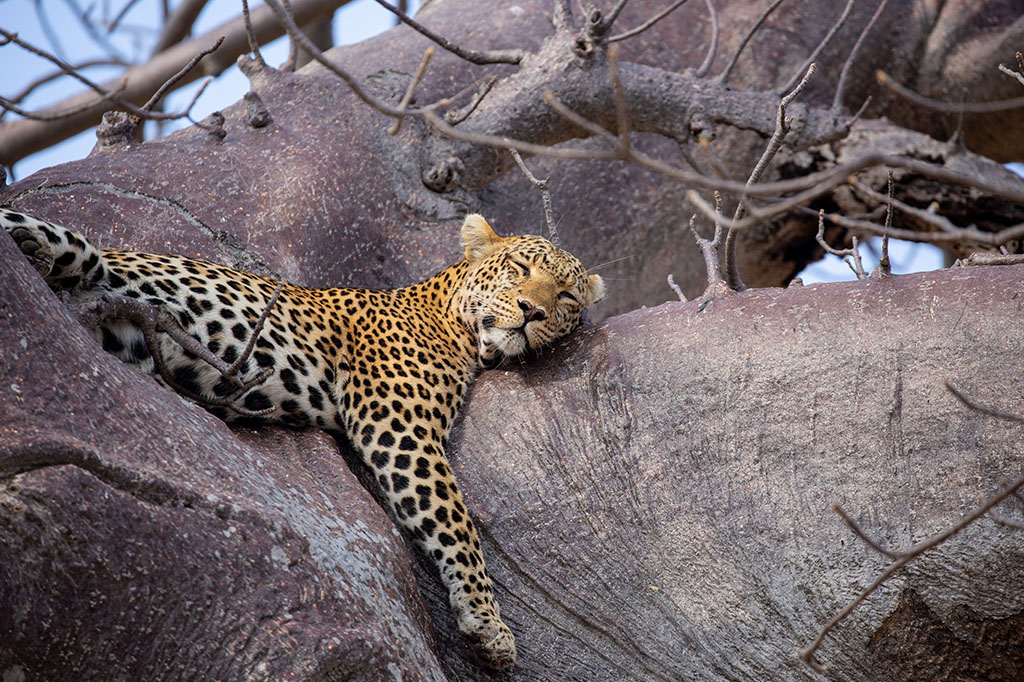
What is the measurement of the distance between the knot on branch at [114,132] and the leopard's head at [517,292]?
6.91 feet

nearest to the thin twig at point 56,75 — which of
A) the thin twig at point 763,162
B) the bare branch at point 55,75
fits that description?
the bare branch at point 55,75

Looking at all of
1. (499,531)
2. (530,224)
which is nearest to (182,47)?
(530,224)

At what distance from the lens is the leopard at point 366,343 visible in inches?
165

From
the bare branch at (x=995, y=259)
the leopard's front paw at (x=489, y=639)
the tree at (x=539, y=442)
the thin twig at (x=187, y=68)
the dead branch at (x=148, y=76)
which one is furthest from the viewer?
the dead branch at (x=148, y=76)

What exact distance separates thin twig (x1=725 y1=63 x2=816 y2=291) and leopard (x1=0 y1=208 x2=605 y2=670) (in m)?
0.93

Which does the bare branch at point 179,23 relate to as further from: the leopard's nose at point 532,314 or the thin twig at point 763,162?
the thin twig at point 763,162

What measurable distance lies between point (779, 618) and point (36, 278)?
323 centimetres

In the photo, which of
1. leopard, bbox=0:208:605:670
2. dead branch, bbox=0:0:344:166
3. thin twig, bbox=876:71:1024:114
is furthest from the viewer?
dead branch, bbox=0:0:344:166

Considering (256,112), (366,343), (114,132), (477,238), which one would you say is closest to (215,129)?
(256,112)

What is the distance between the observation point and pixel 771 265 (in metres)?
9.38

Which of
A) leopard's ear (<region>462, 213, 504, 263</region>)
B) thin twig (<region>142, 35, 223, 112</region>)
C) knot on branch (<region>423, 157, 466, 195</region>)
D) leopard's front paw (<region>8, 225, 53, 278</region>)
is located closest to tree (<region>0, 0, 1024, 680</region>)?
knot on branch (<region>423, 157, 466, 195</region>)

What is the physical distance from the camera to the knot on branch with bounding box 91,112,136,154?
6.22 meters

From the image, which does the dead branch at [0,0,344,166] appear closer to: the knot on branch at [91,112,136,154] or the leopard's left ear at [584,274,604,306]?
the knot on branch at [91,112,136,154]

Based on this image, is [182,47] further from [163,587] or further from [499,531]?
[163,587]
